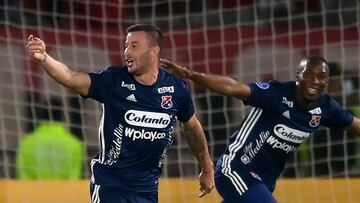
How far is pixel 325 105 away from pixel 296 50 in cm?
248

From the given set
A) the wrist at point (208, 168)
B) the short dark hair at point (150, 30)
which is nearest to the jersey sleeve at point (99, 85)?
the short dark hair at point (150, 30)

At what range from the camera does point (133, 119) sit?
216 inches

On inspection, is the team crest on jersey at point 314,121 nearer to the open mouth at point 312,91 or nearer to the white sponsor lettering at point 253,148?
the open mouth at point 312,91

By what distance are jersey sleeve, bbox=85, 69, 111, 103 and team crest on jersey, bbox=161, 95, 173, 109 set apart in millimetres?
294

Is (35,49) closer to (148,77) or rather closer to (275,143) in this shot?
(148,77)

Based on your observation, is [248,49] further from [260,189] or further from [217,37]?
[260,189]

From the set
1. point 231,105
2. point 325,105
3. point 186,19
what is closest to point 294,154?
point 231,105

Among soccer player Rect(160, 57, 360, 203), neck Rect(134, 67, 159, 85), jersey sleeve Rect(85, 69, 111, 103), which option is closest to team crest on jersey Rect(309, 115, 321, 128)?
soccer player Rect(160, 57, 360, 203)

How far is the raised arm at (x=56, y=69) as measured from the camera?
4.98 metres

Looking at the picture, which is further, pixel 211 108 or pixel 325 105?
pixel 211 108

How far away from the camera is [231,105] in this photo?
8.74 meters

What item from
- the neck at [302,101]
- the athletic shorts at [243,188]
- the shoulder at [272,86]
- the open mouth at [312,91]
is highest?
the shoulder at [272,86]

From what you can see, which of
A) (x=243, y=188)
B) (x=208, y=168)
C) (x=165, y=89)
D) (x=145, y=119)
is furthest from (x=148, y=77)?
(x=243, y=188)

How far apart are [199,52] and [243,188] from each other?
2760 mm
